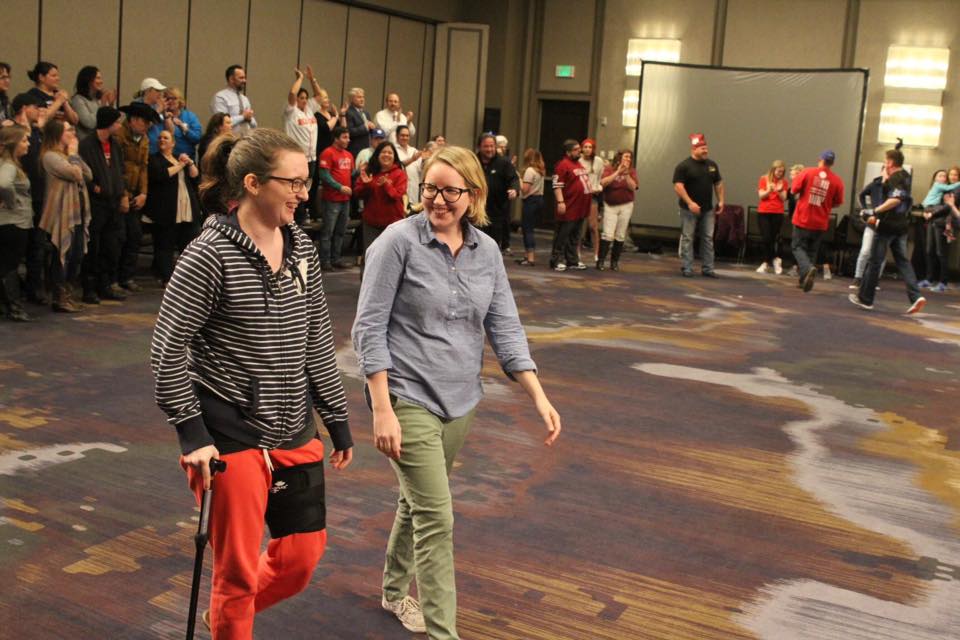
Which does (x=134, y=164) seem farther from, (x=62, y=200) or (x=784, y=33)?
(x=784, y=33)

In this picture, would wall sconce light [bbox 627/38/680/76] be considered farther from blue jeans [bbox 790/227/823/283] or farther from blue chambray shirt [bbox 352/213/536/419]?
blue chambray shirt [bbox 352/213/536/419]

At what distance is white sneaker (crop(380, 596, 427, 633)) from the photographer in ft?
12.0

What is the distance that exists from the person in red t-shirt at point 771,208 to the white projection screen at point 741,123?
135 centimetres

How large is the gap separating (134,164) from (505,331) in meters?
7.31

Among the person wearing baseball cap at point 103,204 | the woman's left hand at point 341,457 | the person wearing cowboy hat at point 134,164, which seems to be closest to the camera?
the woman's left hand at point 341,457

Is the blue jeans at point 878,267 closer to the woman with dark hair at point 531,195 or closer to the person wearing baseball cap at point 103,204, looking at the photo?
the woman with dark hair at point 531,195

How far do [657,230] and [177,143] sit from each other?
935 centimetres

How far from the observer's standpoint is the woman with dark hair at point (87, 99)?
1063 cm

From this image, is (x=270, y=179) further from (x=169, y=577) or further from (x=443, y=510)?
(x=169, y=577)

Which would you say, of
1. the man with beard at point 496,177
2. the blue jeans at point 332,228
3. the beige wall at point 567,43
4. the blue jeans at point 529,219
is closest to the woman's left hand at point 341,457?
the blue jeans at point 332,228

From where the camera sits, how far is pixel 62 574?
395cm

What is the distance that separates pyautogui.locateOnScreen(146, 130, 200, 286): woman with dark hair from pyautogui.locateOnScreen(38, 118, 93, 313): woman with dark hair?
1.26 metres

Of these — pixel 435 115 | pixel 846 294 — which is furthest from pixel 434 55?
pixel 846 294

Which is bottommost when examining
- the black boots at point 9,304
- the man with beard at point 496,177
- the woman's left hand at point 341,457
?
the black boots at point 9,304
